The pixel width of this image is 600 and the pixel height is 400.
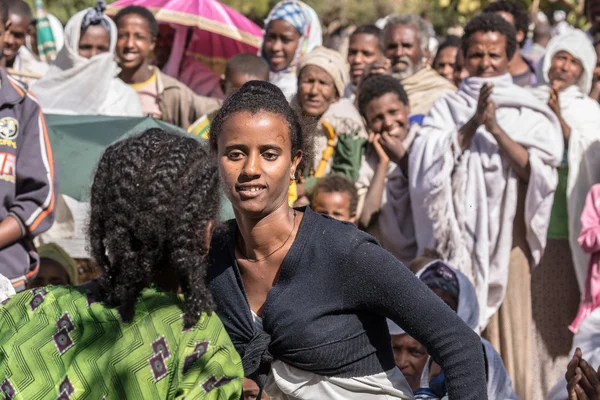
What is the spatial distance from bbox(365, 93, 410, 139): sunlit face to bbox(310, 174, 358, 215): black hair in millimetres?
554

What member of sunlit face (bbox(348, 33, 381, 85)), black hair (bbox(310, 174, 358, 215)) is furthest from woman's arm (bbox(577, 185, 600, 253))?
sunlit face (bbox(348, 33, 381, 85))

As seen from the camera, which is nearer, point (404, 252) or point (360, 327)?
point (360, 327)

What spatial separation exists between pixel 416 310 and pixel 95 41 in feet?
16.6

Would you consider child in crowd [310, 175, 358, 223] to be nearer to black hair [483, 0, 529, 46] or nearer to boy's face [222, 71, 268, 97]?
boy's face [222, 71, 268, 97]

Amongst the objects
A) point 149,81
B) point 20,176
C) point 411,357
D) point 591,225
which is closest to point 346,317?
point 411,357

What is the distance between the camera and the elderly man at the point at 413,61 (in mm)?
7840

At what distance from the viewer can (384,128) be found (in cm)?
681

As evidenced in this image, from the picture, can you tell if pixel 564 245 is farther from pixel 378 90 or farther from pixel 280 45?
pixel 280 45

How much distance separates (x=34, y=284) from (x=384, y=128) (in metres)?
2.39

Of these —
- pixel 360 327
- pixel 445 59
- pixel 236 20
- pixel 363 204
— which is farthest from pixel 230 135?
pixel 236 20

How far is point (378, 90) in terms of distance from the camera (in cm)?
680

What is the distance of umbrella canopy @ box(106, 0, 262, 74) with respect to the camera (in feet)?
31.3

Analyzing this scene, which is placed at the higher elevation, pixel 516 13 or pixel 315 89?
pixel 516 13

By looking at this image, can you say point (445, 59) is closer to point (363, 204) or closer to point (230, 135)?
point (363, 204)
